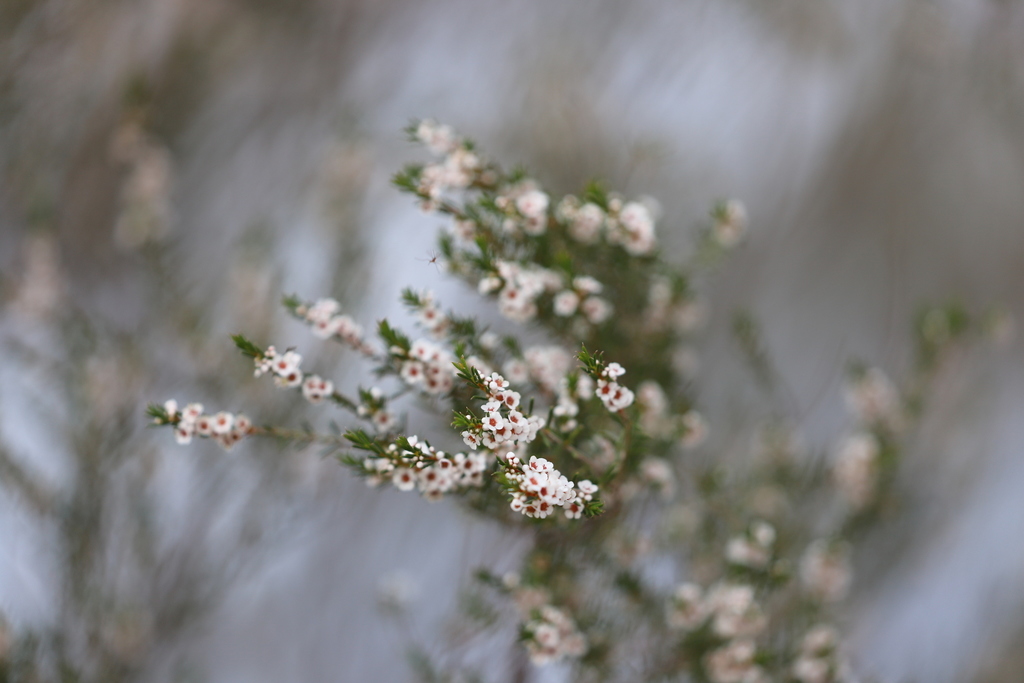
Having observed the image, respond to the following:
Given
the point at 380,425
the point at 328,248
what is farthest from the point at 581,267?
the point at 328,248

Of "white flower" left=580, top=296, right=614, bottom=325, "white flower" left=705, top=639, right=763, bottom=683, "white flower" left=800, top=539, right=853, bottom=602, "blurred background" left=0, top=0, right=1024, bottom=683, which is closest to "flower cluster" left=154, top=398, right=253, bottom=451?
"white flower" left=580, top=296, right=614, bottom=325

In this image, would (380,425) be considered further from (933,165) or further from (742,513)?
(933,165)

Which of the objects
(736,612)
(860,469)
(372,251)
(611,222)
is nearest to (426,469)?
Answer: (611,222)

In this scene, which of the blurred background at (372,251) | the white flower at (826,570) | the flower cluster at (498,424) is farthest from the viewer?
the blurred background at (372,251)

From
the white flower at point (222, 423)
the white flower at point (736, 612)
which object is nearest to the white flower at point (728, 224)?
the white flower at point (736, 612)

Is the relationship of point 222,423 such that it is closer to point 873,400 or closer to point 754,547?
point 754,547

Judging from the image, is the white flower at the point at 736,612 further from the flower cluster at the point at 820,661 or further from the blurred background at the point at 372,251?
the blurred background at the point at 372,251

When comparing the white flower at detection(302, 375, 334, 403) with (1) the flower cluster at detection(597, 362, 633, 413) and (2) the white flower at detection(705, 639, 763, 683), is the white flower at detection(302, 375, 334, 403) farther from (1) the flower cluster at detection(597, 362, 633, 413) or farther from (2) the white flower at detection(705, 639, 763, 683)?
(2) the white flower at detection(705, 639, 763, 683)
